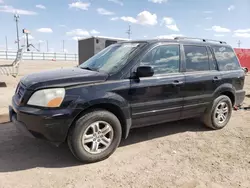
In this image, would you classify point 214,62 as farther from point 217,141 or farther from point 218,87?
point 217,141

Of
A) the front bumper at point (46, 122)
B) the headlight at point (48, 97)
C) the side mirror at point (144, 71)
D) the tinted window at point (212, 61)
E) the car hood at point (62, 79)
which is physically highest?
the tinted window at point (212, 61)

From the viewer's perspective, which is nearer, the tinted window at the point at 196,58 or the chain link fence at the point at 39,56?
the tinted window at the point at 196,58

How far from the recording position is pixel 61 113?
3.16 meters

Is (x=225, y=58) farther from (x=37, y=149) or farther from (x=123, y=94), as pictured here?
(x=37, y=149)

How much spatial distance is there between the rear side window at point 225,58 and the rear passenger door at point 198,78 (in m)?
0.17

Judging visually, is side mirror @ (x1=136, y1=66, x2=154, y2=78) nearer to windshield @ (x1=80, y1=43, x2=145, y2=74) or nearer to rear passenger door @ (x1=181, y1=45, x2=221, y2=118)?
windshield @ (x1=80, y1=43, x2=145, y2=74)

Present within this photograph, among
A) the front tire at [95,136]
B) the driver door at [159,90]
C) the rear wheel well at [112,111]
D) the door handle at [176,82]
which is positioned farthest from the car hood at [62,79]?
the door handle at [176,82]

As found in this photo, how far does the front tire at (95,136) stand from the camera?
3.32 m

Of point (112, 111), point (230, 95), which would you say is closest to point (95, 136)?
point (112, 111)

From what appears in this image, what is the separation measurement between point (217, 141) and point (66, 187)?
9.43 ft

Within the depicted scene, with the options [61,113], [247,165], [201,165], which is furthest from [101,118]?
[247,165]

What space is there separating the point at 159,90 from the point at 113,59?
925 mm

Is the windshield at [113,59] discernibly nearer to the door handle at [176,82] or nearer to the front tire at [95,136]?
the front tire at [95,136]

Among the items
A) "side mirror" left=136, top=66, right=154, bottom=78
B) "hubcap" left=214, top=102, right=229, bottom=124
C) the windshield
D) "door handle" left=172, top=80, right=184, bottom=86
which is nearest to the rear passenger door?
"door handle" left=172, top=80, right=184, bottom=86
